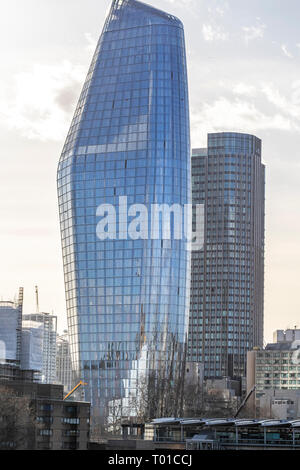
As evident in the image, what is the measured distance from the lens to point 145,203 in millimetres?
184625

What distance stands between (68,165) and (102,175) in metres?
7.87

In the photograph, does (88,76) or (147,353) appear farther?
(88,76)

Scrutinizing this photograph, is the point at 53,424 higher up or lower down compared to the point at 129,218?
lower down

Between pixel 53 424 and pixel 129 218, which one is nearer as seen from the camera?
pixel 53 424

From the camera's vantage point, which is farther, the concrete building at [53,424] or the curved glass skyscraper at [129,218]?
the curved glass skyscraper at [129,218]

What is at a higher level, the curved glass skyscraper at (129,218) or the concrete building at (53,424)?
the curved glass skyscraper at (129,218)

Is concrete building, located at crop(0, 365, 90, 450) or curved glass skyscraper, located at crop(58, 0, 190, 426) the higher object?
curved glass skyscraper, located at crop(58, 0, 190, 426)

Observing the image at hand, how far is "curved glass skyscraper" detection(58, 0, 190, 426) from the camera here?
181 metres

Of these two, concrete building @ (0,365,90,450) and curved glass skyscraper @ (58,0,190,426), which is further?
curved glass skyscraper @ (58,0,190,426)

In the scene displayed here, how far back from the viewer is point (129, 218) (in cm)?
18662

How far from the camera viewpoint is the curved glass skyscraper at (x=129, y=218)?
595 ft
